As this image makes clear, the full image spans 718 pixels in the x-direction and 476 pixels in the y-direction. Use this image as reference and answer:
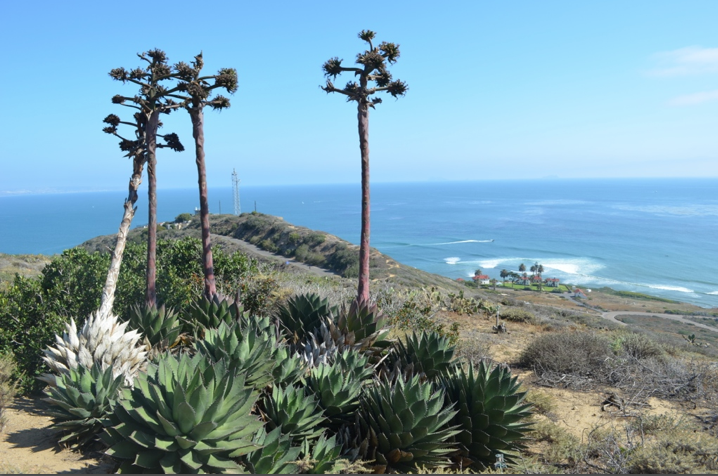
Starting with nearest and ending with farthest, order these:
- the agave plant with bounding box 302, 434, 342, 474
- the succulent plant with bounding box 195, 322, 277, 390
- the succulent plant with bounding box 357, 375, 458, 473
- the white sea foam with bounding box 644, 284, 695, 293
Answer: the agave plant with bounding box 302, 434, 342, 474 → the succulent plant with bounding box 357, 375, 458, 473 → the succulent plant with bounding box 195, 322, 277, 390 → the white sea foam with bounding box 644, 284, 695, 293

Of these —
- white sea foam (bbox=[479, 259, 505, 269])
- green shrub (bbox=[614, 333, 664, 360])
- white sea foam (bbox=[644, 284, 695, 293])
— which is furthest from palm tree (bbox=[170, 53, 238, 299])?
white sea foam (bbox=[479, 259, 505, 269])

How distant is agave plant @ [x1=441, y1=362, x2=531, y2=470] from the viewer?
459cm

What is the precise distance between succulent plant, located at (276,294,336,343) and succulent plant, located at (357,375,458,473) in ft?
9.23

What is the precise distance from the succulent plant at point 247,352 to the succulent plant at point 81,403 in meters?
0.96

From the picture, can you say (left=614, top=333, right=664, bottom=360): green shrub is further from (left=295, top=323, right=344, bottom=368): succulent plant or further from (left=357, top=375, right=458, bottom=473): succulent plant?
(left=357, top=375, right=458, bottom=473): succulent plant

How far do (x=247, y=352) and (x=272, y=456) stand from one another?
1.43m

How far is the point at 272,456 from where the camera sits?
3689 millimetres

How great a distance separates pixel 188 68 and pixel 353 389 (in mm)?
6058

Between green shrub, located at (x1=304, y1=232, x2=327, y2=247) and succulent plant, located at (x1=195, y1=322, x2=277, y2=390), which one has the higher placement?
succulent plant, located at (x1=195, y1=322, x2=277, y2=390)

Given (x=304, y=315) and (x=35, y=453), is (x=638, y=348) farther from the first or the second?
(x=35, y=453)

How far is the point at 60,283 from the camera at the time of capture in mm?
7527

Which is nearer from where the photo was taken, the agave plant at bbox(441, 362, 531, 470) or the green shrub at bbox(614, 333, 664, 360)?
the agave plant at bbox(441, 362, 531, 470)

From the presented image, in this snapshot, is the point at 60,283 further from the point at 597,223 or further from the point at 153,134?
the point at 597,223

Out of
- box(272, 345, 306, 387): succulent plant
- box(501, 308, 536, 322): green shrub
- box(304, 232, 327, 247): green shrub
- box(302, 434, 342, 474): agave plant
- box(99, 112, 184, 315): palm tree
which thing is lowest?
box(304, 232, 327, 247): green shrub
